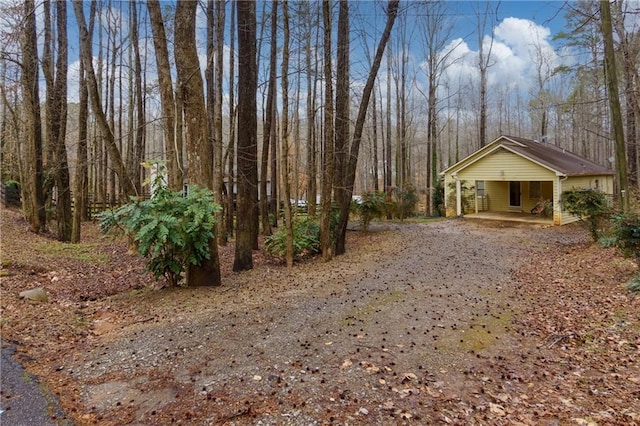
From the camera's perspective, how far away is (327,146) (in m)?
9.59

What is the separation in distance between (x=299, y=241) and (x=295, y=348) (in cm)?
614

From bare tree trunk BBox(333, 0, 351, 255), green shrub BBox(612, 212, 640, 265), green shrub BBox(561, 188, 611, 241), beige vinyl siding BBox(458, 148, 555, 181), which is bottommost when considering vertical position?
green shrub BBox(612, 212, 640, 265)

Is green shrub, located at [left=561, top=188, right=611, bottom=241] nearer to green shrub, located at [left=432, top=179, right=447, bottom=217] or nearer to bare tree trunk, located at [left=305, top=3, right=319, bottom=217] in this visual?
bare tree trunk, located at [left=305, top=3, right=319, bottom=217]

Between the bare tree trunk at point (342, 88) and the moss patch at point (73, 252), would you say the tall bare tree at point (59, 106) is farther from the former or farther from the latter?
the bare tree trunk at point (342, 88)

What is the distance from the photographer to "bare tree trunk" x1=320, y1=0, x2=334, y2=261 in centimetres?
915

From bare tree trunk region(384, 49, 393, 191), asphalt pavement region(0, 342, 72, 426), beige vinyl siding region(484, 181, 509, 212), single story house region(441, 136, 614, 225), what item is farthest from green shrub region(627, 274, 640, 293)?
bare tree trunk region(384, 49, 393, 191)

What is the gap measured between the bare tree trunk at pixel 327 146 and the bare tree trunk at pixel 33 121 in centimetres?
810

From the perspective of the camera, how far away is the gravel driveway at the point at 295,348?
3.21 metres

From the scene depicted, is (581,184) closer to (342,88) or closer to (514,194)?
(514,194)

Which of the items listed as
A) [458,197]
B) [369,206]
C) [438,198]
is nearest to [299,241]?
[369,206]

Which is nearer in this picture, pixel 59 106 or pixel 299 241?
pixel 299 241

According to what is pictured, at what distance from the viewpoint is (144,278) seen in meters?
8.09

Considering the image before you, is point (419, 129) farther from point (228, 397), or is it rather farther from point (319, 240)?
point (228, 397)

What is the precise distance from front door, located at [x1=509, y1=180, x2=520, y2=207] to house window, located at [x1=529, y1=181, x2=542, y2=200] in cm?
60
